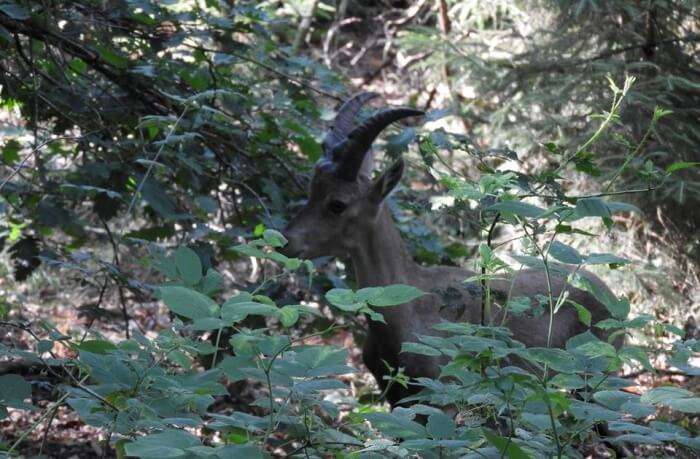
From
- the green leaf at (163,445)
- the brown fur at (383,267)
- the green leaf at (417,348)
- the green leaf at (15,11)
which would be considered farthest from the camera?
the brown fur at (383,267)

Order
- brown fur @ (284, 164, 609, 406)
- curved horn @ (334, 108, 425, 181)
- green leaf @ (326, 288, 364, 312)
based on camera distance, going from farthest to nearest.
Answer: brown fur @ (284, 164, 609, 406) → curved horn @ (334, 108, 425, 181) → green leaf @ (326, 288, 364, 312)

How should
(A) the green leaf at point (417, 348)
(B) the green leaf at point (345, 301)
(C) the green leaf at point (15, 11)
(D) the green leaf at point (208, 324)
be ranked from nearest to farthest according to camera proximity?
(D) the green leaf at point (208, 324) → (B) the green leaf at point (345, 301) → (A) the green leaf at point (417, 348) → (C) the green leaf at point (15, 11)

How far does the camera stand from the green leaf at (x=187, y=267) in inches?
97.0

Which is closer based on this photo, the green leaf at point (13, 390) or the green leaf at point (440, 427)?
the green leaf at point (440, 427)

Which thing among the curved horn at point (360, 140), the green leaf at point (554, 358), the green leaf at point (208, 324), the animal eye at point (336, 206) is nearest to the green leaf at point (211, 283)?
the green leaf at point (208, 324)

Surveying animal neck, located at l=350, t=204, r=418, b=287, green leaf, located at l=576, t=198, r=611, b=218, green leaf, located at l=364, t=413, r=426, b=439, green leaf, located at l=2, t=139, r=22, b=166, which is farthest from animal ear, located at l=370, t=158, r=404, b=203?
green leaf, located at l=364, t=413, r=426, b=439

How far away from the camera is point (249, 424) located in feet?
7.46

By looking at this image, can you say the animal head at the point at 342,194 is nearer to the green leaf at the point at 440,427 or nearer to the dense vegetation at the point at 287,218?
the dense vegetation at the point at 287,218

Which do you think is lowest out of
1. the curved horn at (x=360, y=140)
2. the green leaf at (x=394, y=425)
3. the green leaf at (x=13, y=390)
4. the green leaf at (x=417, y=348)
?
the green leaf at (x=13, y=390)

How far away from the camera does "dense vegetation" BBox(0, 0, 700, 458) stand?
2.26 meters

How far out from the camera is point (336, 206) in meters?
5.59

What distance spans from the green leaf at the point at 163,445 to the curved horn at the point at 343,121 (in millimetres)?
3791

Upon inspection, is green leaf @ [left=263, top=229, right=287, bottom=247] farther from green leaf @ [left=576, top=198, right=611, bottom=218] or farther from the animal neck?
the animal neck

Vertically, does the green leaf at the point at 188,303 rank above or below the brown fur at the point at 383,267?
above
